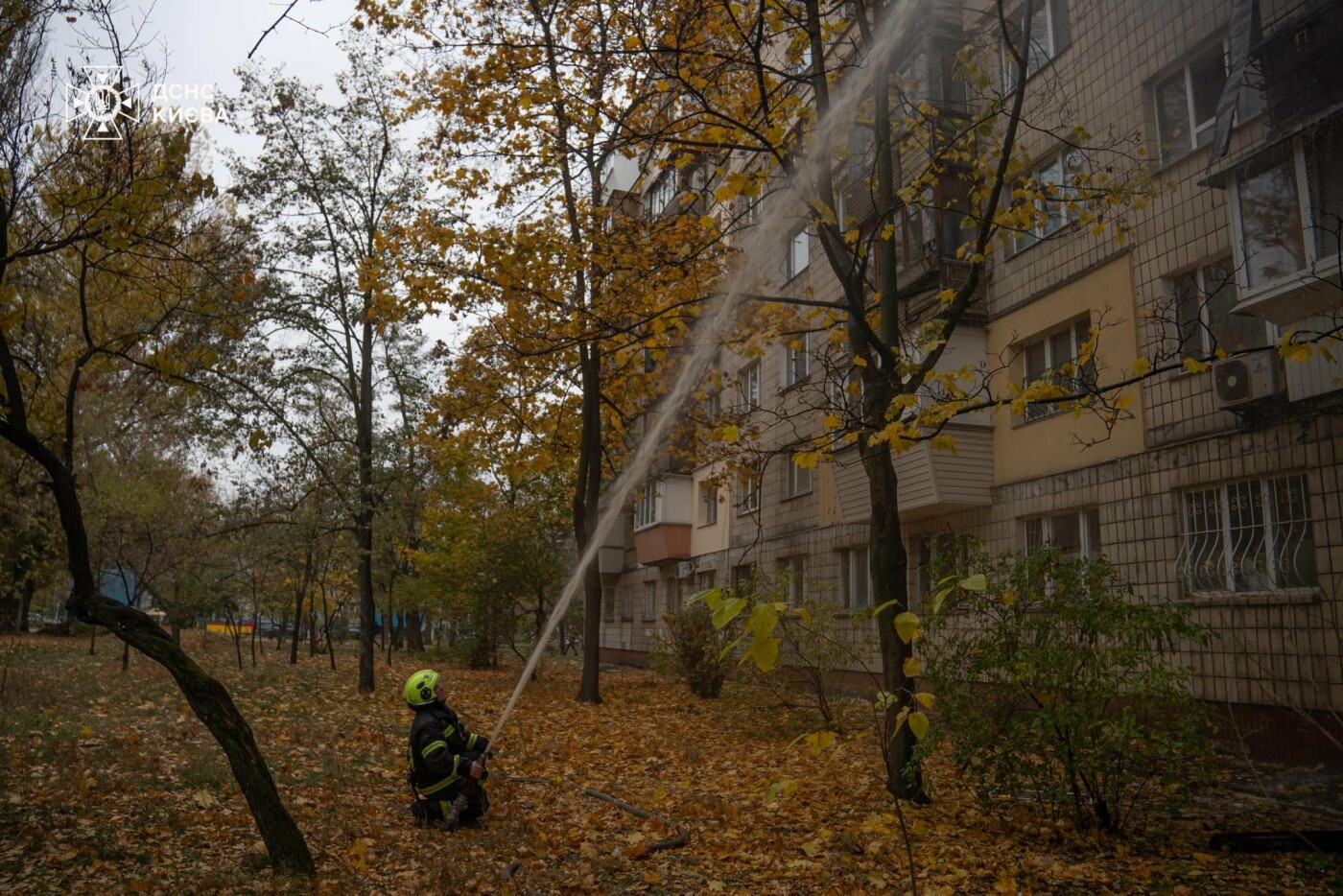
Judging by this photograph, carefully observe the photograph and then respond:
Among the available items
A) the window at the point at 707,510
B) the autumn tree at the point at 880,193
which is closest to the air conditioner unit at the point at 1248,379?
the autumn tree at the point at 880,193

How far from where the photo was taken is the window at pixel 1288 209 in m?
9.37

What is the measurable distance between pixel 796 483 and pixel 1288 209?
13.5 m

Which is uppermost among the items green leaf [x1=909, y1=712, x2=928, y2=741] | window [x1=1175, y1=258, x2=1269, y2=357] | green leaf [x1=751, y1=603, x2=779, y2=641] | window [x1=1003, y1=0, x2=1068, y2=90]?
Answer: window [x1=1003, y1=0, x2=1068, y2=90]

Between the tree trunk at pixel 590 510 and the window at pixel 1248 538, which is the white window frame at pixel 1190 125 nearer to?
the window at pixel 1248 538

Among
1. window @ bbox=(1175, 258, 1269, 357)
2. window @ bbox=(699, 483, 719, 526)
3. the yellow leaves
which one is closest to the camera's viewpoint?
the yellow leaves

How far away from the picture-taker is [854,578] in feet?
65.4

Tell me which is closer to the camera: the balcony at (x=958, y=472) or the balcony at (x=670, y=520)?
the balcony at (x=958, y=472)

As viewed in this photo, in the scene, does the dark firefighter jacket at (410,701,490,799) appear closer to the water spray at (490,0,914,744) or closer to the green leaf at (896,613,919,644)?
the water spray at (490,0,914,744)

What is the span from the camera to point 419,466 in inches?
781

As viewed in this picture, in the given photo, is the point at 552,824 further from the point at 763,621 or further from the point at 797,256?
the point at 797,256

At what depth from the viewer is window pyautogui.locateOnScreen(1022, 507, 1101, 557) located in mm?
13578

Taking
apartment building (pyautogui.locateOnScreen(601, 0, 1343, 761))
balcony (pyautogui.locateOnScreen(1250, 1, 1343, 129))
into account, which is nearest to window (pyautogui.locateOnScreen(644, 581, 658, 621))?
apartment building (pyautogui.locateOnScreen(601, 0, 1343, 761))

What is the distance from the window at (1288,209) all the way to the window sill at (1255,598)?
127 inches

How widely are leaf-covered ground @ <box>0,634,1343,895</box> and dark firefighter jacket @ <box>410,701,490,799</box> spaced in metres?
0.44
